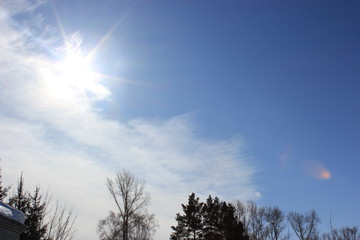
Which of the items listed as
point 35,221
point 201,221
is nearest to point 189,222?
point 201,221

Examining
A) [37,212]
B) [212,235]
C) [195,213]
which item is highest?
[195,213]

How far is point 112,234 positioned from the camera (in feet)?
138

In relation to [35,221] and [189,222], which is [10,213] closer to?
[35,221]

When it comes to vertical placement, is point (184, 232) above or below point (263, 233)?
below

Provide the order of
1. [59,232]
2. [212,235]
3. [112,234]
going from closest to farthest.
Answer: [59,232] < [212,235] < [112,234]

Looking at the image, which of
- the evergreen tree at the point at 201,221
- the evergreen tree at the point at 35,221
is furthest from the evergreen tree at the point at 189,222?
the evergreen tree at the point at 35,221

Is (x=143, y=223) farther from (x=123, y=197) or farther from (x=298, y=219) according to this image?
(x=298, y=219)

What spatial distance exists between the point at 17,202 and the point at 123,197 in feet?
50.4

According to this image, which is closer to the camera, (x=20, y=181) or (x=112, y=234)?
(x=20, y=181)

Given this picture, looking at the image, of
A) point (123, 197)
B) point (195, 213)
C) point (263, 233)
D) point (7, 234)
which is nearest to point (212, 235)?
point (195, 213)

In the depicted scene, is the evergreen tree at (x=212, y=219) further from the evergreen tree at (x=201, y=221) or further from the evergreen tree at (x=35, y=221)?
the evergreen tree at (x=35, y=221)

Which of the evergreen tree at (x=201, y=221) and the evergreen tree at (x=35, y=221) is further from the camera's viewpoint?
the evergreen tree at (x=201, y=221)

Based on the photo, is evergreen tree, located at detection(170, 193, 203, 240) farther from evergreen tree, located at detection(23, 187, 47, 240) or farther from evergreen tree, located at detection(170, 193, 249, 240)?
evergreen tree, located at detection(23, 187, 47, 240)

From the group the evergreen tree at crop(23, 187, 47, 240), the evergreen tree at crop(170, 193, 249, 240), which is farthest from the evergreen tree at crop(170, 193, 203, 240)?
the evergreen tree at crop(23, 187, 47, 240)
